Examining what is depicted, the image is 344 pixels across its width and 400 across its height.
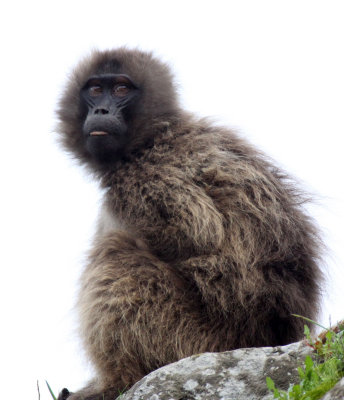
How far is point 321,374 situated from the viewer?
3.70m

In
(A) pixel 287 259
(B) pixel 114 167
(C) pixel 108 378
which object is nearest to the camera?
(C) pixel 108 378

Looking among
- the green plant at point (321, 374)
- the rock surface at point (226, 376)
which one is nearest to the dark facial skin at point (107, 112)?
the rock surface at point (226, 376)

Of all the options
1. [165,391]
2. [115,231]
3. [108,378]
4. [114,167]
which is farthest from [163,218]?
[165,391]

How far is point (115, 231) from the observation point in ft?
20.7

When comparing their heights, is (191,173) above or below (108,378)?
above

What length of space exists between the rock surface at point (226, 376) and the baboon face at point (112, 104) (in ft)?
9.99

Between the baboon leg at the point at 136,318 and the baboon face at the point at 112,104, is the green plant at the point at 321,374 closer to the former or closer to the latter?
the baboon leg at the point at 136,318

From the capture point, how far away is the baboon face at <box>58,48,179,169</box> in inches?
281

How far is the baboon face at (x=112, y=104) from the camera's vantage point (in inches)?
281

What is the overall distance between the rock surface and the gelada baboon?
1.03 m

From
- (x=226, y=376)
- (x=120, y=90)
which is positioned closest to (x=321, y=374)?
(x=226, y=376)

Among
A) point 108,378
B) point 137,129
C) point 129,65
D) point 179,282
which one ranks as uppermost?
point 129,65

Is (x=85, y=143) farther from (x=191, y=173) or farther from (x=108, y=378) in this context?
(x=108, y=378)

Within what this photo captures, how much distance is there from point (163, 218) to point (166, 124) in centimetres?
135
